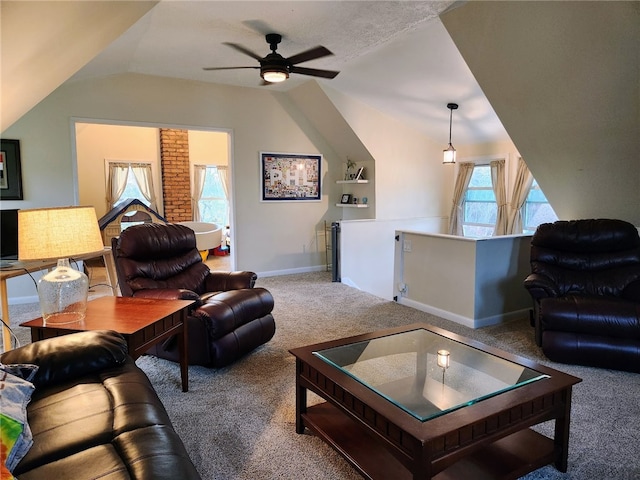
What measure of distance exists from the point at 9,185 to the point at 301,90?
12.2 feet

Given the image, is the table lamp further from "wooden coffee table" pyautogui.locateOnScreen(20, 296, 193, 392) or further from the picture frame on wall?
the picture frame on wall

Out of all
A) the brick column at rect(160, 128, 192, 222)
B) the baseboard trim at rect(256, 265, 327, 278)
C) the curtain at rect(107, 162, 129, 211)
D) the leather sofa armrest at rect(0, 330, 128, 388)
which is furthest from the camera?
the brick column at rect(160, 128, 192, 222)

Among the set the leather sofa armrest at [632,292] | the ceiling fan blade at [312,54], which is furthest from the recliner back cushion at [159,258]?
the leather sofa armrest at [632,292]

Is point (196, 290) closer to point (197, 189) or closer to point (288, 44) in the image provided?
point (288, 44)

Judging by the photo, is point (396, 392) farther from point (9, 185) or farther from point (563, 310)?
point (9, 185)

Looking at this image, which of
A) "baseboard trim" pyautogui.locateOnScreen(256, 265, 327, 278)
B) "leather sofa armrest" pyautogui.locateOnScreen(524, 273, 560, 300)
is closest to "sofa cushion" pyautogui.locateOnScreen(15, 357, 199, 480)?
"leather sofa armrest" pyautogui.locateOnScreen(524, 273, 560, 300)

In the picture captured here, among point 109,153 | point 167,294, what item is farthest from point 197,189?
point 167,294

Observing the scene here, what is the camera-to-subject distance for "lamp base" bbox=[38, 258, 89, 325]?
2.22 meters

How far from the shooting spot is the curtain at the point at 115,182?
7.91 m

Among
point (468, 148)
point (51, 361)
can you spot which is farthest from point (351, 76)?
point (51, 361)

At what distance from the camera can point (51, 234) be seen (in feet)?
6.85

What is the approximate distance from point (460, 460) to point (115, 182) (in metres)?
7.89

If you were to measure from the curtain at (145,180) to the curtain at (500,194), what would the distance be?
6.27 meters

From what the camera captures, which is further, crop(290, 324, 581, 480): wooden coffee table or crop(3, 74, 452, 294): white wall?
crop(3, 74, 452, 294): white wall
